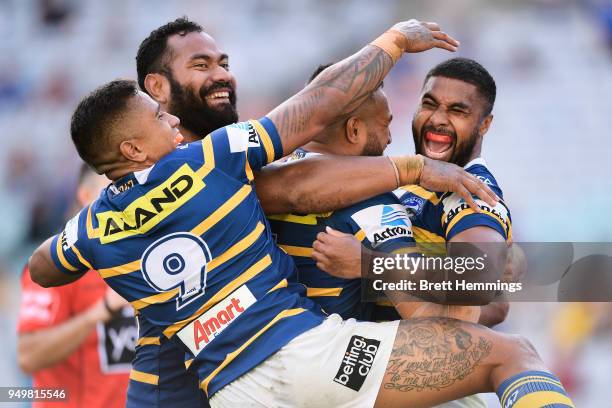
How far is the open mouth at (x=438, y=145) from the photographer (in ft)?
14.1

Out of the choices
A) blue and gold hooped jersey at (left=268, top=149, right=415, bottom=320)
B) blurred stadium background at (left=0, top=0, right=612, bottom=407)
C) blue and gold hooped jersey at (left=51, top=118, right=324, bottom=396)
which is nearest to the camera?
blue and gold hooped jersey at (left=51, top=118, right=324, bottom=396)

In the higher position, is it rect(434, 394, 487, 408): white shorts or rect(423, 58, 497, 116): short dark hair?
rect(423, 58, 497, 116): short dark hair

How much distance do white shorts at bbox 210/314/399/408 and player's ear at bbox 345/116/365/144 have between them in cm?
96

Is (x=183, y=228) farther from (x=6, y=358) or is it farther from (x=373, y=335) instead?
(x=6, y=358)

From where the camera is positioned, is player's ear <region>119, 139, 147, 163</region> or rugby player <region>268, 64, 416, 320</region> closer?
player's ear <region>119, 139, 147, 163</region>

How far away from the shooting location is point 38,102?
9562mm

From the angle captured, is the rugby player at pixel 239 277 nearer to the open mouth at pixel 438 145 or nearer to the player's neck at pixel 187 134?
the open mouth at pixel 438 145

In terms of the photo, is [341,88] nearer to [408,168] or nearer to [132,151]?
[408,168]

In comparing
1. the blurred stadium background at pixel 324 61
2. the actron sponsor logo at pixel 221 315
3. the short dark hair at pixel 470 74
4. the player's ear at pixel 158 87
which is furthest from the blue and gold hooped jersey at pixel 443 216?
the blurred stadium background at pixel 324 61

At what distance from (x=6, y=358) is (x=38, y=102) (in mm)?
2847

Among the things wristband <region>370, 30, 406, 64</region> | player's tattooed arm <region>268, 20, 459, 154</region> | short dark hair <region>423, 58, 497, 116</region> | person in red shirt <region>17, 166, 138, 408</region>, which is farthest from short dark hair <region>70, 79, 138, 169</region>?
person in red shirt <region>17, 166, 138, 408</region>

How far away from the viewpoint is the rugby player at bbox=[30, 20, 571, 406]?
3.34m

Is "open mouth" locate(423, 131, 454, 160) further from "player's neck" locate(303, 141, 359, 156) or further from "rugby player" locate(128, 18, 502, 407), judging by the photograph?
"rugby player" locate(128, 18, 502, 407)

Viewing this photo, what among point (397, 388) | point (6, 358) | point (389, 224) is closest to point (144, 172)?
point (389, 224)
